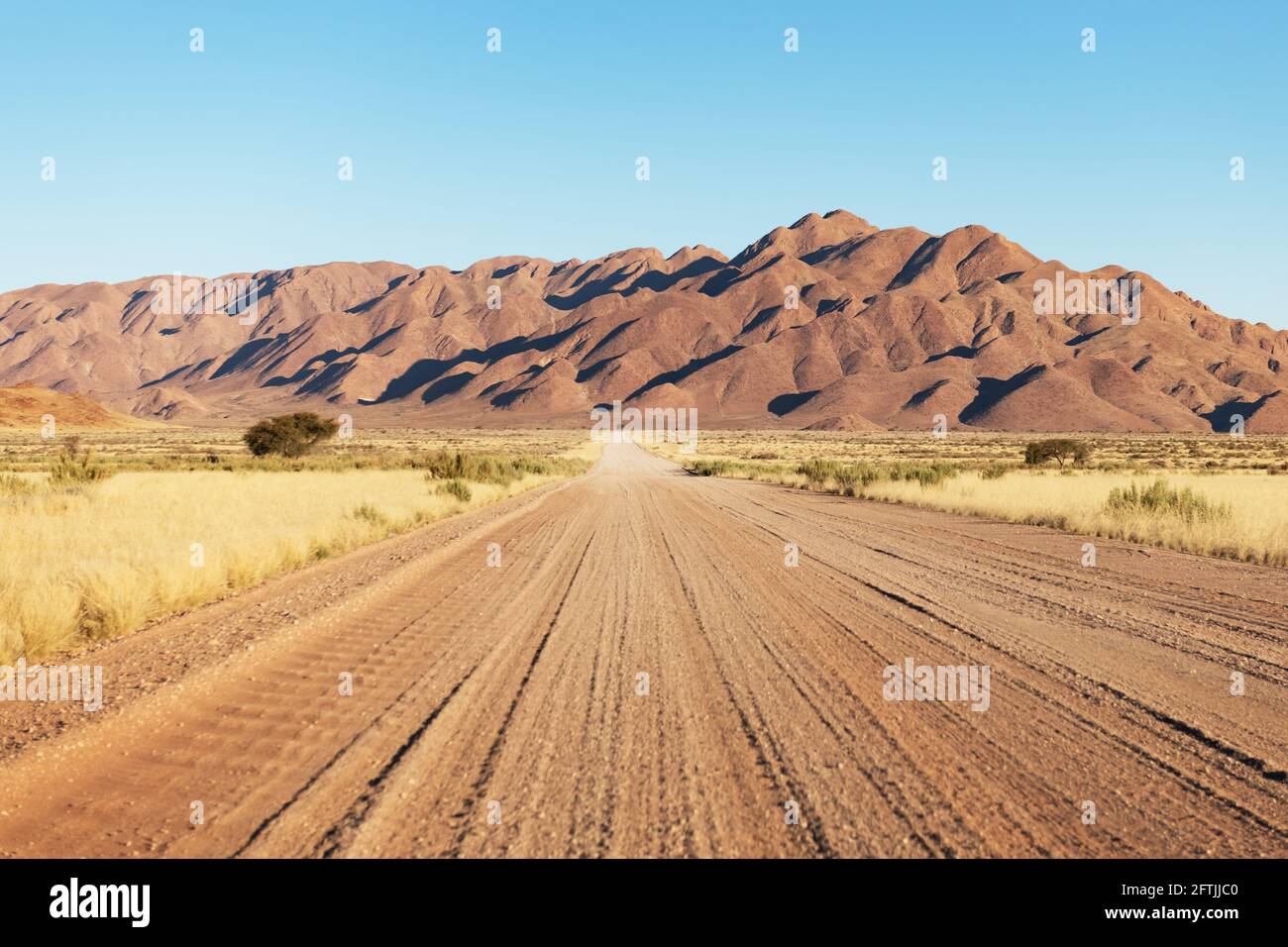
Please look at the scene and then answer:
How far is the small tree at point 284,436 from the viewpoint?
55.3 metres

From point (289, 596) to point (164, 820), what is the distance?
22.9 feet

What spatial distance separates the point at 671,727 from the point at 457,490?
23.4m

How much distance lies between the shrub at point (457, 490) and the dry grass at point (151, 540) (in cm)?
9

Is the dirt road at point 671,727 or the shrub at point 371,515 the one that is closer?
the dirt road at point 671,727

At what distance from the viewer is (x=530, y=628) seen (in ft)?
31.5

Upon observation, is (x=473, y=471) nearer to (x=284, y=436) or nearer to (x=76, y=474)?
(x=76, y=474)

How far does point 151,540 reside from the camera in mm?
13430

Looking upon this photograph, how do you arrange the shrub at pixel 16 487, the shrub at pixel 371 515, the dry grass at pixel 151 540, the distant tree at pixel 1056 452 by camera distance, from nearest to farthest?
1. the dry grass at pixel 151 540
2. the shrub at pixel 371 515
3. the shrub at pixel 16 487
4. the distant tree at pixel 1056 452

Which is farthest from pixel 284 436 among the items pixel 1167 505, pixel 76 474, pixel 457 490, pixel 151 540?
pixel 1167 505

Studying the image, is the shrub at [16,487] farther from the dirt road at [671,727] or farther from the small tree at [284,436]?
the small tree at [284,436]

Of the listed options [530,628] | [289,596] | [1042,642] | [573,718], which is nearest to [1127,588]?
[1042,642]

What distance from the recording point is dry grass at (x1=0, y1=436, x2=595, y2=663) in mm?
9328

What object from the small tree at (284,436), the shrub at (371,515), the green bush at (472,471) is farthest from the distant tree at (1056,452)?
the small tree at (284,436)
